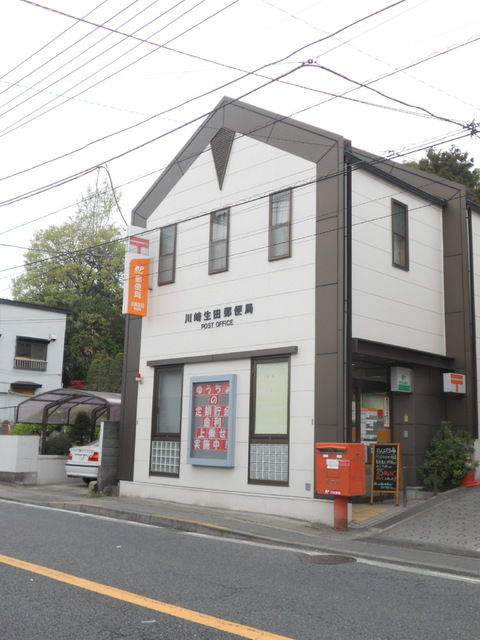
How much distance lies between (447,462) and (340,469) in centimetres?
403

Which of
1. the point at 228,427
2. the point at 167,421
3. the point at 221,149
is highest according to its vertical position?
the point at 221,149

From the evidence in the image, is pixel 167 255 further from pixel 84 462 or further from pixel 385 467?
pixel 385 467

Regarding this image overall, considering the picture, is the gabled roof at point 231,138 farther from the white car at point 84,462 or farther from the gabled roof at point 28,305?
the gabled roof at point 28,305

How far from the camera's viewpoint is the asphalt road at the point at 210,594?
18.2ft

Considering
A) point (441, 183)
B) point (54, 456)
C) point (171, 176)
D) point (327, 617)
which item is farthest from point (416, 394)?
point (54, 456)

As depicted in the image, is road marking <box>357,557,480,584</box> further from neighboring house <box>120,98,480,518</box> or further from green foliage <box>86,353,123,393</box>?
green foliage <box>86,353,123,393</box>

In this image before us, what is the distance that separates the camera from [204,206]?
16109 millimetres

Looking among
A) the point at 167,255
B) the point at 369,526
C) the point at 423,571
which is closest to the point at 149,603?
the point at 423,571

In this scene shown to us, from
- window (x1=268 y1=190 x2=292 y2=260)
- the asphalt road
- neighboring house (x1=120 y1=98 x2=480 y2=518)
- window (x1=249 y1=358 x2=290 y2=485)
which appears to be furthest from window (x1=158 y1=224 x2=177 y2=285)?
the asphalt road

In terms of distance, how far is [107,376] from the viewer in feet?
121

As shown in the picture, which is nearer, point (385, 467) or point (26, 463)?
point (385, 467)

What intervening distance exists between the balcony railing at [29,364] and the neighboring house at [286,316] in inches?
806

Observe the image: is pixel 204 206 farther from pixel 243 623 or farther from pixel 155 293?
pixel 243 623

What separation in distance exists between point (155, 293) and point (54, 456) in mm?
6775
